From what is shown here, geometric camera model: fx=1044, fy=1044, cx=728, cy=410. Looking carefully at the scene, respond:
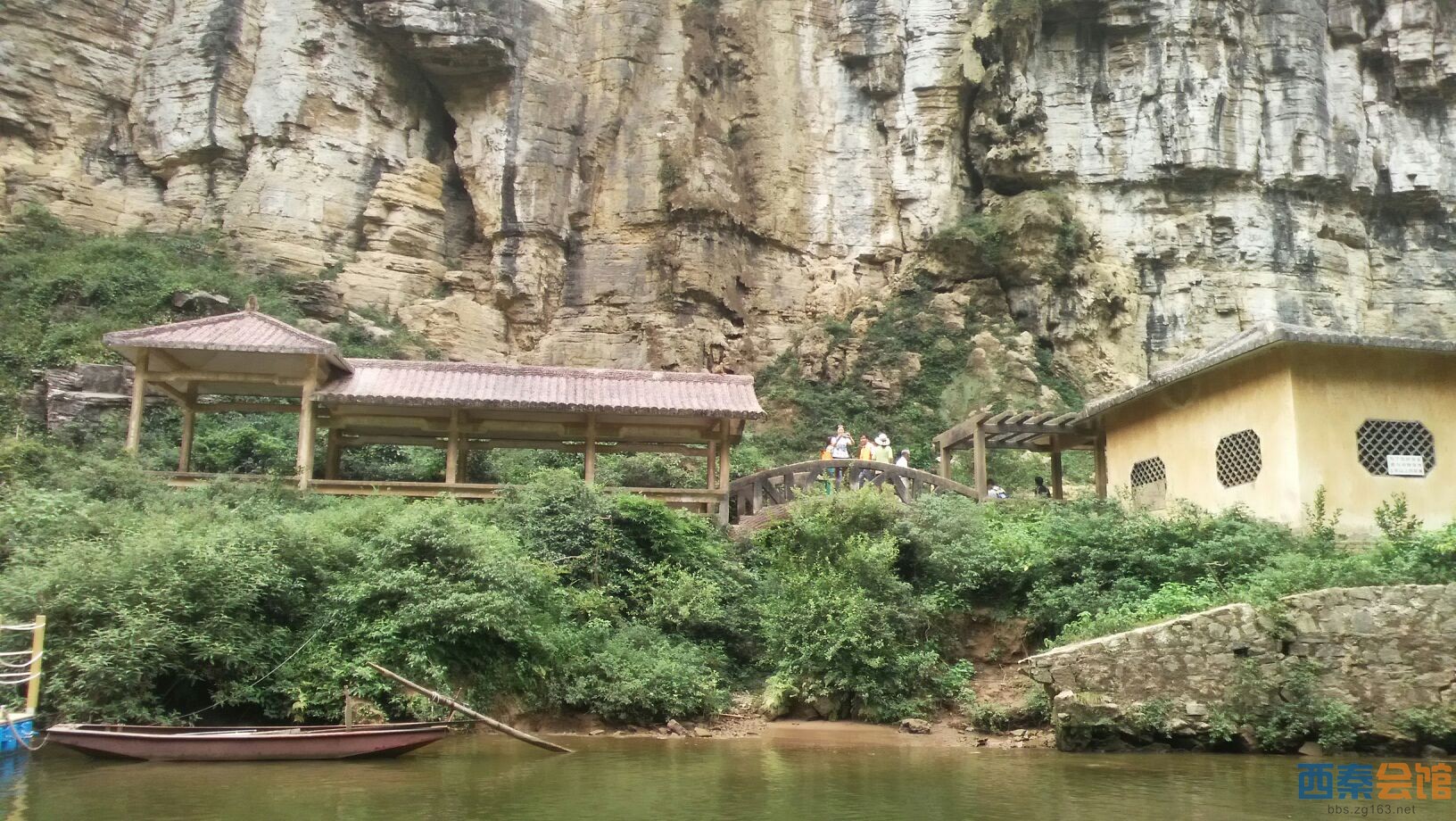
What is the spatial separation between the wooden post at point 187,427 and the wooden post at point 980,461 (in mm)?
12462

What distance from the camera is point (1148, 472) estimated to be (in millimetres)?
14781

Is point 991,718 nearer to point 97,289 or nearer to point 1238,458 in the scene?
point 1238,458

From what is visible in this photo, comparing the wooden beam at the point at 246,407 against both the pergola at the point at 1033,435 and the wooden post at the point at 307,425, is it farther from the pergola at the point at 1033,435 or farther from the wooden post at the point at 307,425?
the pergola at the point at 1033,435

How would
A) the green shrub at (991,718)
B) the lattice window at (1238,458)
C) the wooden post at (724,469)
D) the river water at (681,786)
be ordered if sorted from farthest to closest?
the wooden post at (724,469)
the lattice window at (1238,458)
the green shrub at (991,718)
the river water at (681,786)

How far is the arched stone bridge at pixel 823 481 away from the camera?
17.3 m

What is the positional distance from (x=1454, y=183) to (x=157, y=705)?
3710 centimetres

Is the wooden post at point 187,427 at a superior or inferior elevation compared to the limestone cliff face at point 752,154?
inferior

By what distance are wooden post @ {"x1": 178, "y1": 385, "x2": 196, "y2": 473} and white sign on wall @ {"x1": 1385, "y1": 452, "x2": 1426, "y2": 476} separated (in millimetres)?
16302

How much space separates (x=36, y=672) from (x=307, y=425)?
6.30 m

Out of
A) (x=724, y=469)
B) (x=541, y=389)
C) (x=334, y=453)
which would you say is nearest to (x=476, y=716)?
(x=541, y=389)

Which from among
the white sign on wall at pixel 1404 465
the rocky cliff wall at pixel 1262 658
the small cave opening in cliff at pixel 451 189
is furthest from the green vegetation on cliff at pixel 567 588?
the small cave opening in cliff at pixel 451 189

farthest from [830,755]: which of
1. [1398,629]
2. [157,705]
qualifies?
[157,705]

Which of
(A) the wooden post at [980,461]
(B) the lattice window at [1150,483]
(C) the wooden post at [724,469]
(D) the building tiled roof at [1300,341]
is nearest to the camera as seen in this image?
(D) the building tiled roof at [1300,341]

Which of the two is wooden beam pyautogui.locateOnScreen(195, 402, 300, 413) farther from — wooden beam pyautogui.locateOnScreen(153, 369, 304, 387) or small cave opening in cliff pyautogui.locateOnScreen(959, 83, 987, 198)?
small cave opening in cliff pyautogui.locateOnScreen(959, 83, 987, 198)
